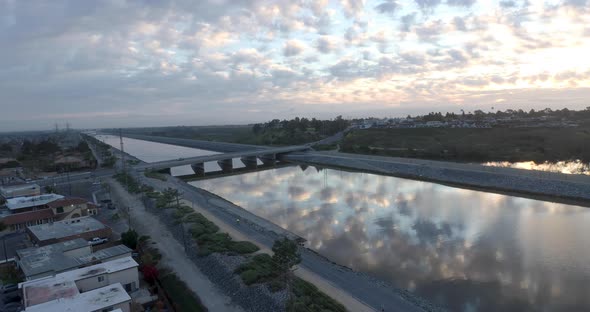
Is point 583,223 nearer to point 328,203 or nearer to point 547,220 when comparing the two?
point 547,220

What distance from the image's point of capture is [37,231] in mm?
14070

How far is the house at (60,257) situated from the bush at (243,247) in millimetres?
3475

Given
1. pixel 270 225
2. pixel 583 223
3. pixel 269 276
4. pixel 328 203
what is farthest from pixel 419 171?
pixel 269 276

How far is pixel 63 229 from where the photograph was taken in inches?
567

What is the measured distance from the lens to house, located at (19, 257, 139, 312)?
8.07 metres

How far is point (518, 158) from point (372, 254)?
106 ft

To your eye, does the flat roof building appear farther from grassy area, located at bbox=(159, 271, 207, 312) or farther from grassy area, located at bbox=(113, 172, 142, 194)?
grassy area, located at bbox=(159, 271, 207, 312)

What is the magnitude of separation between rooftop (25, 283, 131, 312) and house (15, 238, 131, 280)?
2155 millimetres

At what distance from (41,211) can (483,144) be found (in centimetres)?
4495

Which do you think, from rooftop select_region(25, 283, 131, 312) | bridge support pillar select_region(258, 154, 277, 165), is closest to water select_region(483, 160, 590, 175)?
bridge support pillar select_region(258, 154, 277, 165)

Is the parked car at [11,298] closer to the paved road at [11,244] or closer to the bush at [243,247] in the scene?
the paved road at [11,244]

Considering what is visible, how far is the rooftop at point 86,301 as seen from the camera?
789cm

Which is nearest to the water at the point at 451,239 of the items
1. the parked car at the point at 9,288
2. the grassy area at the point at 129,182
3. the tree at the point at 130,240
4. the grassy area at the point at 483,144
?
the grassy area at the point at 129,182

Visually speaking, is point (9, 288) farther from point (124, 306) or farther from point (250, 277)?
point (250, 277)
